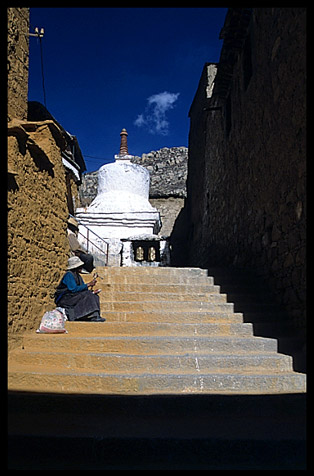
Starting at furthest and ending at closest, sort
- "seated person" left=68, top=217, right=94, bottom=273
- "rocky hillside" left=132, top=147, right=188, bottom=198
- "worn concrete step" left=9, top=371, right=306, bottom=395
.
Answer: "rocky hillside" left=132, top=147, right=188, bottom=198 → "seated person" left=68, top=217, right=94, bottom=273 → "worn concrete step" left=9, top=371, right=306, bottom=395

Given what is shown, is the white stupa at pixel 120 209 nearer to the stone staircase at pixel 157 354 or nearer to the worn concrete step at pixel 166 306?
the worn concrete step at pixel 166 306

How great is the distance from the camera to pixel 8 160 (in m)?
3.92

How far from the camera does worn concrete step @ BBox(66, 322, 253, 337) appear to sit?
448cm

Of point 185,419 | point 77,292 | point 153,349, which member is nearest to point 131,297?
point 77,292

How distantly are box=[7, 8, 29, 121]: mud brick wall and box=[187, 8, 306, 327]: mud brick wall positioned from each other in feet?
11.0

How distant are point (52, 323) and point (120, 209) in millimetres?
9315

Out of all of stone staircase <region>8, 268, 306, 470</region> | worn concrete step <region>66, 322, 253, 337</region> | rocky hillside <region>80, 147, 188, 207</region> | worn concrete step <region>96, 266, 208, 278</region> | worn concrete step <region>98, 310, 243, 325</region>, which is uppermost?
rocky hillside <region>80, 147, 188, 207</region>

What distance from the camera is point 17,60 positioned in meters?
4.55

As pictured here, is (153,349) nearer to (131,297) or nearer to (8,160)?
(131,297)

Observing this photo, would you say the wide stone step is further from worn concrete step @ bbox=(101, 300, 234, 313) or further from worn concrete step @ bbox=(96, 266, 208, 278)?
worn concrete step @ bbox=(96, 266, 208, 278)

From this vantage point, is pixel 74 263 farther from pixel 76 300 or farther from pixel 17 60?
pixel 17 60

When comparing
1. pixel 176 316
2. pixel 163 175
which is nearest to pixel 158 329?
pixel 176 316

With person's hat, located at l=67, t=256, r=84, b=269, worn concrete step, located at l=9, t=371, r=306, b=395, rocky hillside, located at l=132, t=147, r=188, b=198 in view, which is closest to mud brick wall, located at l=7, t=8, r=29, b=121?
person's hat, located at l=67, t=256, r=84, b=269

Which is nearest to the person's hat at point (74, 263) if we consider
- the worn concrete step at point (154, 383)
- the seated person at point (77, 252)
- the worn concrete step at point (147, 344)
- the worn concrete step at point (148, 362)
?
the seated person at point (77, 252)
